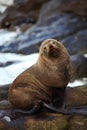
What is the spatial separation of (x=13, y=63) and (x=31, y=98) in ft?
28.2

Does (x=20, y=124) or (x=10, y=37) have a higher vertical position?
(x=10, y=37)

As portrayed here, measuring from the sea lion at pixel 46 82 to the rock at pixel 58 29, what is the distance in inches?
359

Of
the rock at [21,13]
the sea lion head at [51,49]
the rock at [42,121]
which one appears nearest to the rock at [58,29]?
the rock at [21,13]

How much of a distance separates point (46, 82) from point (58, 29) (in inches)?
469

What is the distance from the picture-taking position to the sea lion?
265 inches

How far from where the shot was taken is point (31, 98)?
673cm

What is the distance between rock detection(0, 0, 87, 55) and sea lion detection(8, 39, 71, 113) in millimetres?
9128

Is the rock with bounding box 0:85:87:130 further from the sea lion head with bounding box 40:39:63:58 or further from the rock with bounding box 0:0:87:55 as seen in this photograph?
the rock with bounding box 0:0:87:55

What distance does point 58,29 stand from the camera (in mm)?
18531

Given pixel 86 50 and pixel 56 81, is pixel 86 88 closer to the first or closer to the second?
pixel 56 81

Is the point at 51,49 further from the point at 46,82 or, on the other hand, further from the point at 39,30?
the point at 39,30

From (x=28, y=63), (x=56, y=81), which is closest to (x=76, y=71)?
(x=28, y=63)

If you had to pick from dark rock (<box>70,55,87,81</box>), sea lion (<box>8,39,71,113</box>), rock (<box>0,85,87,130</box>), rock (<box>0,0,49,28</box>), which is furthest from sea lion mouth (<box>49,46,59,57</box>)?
rock (<box>0,0,49,28</box>)

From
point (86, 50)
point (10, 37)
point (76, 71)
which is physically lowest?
point (76, 71)
